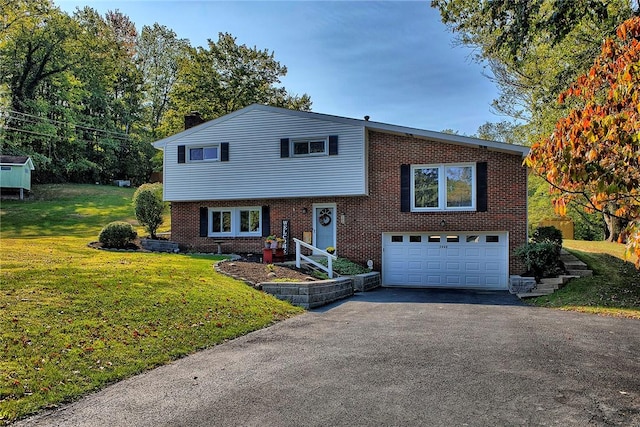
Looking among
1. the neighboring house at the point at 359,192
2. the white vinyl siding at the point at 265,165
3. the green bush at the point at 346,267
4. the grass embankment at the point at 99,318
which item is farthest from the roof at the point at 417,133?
the grass embankment at the point at 99,318

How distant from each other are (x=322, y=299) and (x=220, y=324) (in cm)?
400

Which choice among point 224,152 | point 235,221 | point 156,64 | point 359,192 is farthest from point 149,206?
point 156,64

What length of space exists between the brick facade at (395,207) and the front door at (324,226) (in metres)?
0.24

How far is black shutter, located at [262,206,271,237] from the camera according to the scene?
1825 cm

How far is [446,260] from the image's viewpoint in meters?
16.0

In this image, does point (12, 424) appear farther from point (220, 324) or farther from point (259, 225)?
point (259, 225)

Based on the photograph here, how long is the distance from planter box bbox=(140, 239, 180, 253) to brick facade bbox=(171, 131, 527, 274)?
155 centimetres

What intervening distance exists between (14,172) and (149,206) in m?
17.6

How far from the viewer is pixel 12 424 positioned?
3898mm

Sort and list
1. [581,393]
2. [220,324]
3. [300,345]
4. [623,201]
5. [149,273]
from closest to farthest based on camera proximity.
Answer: [623,201] < [581,393] < [300,345] < [220,324] < [149,273]

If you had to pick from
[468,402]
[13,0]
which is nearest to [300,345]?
[468,402]

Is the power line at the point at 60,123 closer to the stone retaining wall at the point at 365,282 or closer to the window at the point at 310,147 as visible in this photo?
the window at the point at 310,147

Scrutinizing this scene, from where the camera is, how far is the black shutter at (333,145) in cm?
1702

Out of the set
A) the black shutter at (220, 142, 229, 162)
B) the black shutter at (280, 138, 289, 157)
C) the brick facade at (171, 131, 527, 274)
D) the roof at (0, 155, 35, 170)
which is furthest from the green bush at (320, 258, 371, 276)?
the roof at (0, 155, 35, 170)
